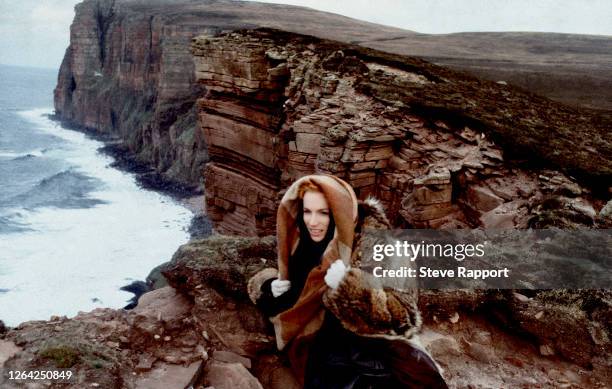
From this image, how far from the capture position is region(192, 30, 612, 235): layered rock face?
1037 centimetres

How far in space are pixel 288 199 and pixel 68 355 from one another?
2388 millimetres

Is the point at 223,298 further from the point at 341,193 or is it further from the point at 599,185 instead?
the point at 599,185

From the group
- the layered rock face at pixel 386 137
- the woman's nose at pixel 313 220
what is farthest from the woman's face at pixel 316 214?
the layered rock face at pixel 386 137

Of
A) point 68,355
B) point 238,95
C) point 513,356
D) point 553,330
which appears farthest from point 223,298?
point 238,95

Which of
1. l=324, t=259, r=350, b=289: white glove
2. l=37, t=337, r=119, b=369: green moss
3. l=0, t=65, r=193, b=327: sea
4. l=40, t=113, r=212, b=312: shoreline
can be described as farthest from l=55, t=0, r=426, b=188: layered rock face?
l=324, t=259, r=350, b=289: white glove

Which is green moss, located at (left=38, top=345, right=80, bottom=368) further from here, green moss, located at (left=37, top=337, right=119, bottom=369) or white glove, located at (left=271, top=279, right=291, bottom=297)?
white glove, located at (left=271, top=279, right=291, bottom=297)

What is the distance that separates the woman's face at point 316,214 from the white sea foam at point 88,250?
23286 millimetres

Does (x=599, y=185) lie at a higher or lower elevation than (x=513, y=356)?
higher

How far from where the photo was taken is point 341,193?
372cm

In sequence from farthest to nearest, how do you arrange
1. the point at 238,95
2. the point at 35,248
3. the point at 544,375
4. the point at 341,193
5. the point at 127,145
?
1. the point at 127,145
2. the point at 35,248
3. the point at 238,95
4. the point at 544,375
5. the point at 341,193

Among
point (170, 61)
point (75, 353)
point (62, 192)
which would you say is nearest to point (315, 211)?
point (75, 353)

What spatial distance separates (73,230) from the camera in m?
38.3

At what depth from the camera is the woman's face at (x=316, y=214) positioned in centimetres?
378

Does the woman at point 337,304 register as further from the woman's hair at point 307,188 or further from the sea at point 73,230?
the sea at point 73,230
